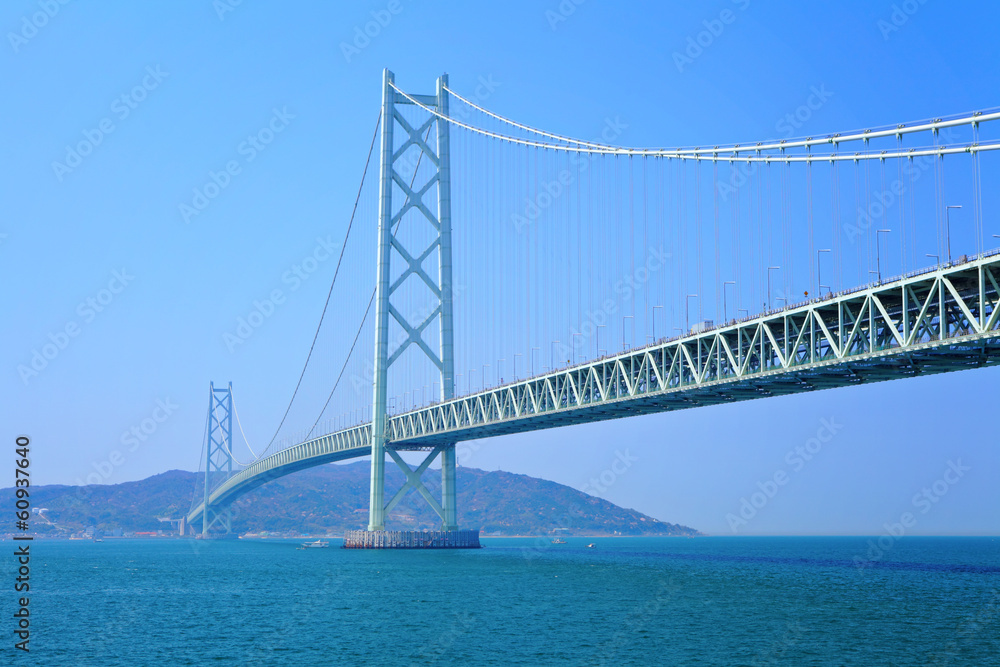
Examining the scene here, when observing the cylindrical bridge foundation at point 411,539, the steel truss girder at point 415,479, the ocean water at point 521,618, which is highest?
the steel truss girder at point 415,479

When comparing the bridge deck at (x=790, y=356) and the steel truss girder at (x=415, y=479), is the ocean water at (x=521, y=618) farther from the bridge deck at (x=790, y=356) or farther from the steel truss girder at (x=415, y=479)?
the steel truss girder at (x=415, y=479)

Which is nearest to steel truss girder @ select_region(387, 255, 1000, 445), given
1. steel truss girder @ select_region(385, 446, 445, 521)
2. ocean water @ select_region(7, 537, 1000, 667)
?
ocean water @ select_region(7, 537, 1000, 667)

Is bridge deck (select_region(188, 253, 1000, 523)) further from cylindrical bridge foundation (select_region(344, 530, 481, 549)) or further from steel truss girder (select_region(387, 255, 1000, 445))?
cylindrical bridge foundation (select_region(344, 530, 481, 549))

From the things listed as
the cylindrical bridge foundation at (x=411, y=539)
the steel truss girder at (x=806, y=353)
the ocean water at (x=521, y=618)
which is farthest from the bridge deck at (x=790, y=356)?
the cylindrical bridge foundation at (x=411, y=539)

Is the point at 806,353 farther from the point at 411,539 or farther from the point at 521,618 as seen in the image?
the point at 411,539

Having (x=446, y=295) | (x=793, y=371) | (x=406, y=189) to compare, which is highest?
(x=406, y=189)

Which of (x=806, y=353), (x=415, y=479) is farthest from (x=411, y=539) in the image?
(x=806, y=353)

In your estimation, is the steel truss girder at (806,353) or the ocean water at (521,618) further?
the steel truss girder at (806,353)

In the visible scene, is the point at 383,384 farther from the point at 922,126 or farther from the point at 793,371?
the point at 922,126

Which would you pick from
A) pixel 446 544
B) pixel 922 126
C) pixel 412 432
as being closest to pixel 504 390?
Result: pixel 412 432
